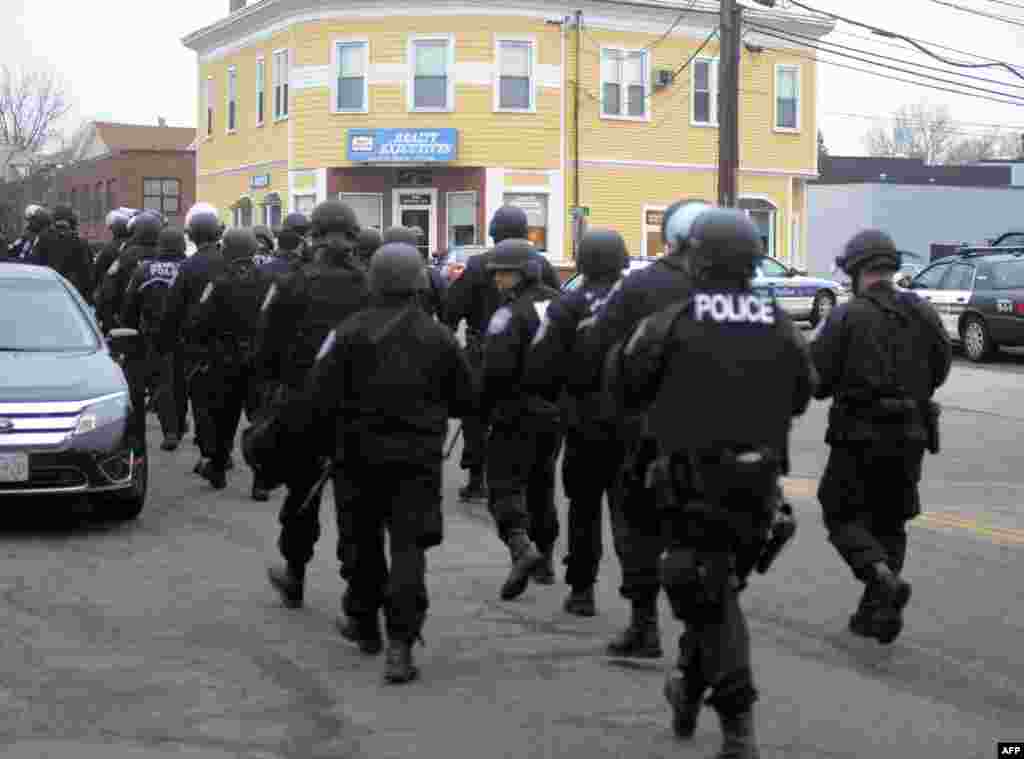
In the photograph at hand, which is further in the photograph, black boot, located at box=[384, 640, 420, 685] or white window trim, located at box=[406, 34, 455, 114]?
white window trim, located at box=[406, 34, 455, 114]

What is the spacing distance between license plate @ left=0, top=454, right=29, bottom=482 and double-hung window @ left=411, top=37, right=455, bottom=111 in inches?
1386


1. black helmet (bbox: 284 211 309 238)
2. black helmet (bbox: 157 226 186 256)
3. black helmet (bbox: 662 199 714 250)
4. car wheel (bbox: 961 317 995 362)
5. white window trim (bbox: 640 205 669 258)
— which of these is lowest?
car wheel (bbox: 961 317 995 362)

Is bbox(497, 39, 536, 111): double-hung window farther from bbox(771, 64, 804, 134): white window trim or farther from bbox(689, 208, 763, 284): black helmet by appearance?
bbox(689, 208, 763, 284): black helmet

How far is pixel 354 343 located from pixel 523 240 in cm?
238

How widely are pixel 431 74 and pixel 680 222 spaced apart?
3791cm

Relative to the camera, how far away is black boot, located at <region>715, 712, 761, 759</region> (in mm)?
5676

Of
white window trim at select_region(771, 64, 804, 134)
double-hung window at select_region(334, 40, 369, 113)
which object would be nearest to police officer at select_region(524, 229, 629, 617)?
double-hung window at select_region(334, 40, 369, 113)

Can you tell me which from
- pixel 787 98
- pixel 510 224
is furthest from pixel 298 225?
pixel 787 98

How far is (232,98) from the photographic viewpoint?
2028 inches

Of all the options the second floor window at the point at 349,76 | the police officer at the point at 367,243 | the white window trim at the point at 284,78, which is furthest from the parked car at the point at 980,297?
the white window trim at the point at 284,78

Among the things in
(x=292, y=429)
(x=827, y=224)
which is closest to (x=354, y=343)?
(x=292, y=429)

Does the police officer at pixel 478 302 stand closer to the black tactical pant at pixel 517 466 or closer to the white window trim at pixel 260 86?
the black tactical pant at pixel 517 466

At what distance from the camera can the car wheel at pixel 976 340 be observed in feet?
83.5

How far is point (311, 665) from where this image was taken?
734cm
